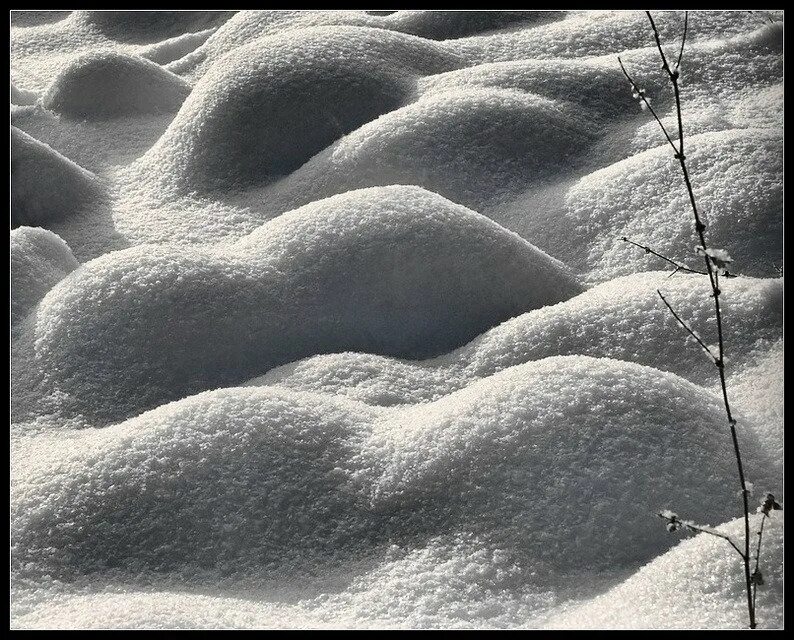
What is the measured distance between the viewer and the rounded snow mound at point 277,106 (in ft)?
8.97

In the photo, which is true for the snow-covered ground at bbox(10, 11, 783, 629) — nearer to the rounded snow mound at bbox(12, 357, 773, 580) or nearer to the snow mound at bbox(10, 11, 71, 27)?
the rounded snow mound at bbox(12, 357, 773, 580)

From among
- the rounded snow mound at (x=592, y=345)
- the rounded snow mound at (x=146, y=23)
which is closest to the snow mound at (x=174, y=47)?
the rounded snow mound at (x=146, y=23)

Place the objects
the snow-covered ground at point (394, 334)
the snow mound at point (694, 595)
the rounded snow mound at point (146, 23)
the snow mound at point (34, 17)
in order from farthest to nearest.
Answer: the snow mound at point (34, 17)
the rounded snow mound at point (146, 23)
the snow-covered ground at point (394, 334)
the snow mound at point (694, 595)

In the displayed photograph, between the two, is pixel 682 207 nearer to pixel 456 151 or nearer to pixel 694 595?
pixel 456 151

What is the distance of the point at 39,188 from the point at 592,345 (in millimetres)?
1754

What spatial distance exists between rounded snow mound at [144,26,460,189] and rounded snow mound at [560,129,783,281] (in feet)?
2.76

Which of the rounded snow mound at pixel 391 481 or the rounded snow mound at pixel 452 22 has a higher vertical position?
the rounded snow mound at pixel 452 22

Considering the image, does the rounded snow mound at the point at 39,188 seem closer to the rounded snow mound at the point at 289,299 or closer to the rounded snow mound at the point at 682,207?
the rounded snow mound at the point at 289,299

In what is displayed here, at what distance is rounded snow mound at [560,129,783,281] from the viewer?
218cm

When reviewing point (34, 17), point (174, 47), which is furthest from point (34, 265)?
point (34, 17)

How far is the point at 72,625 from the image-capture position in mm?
1258

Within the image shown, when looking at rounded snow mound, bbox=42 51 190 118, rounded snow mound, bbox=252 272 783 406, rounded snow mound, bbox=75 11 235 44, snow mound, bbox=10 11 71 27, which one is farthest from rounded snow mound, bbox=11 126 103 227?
snow mound, bbox=10 11 71 27

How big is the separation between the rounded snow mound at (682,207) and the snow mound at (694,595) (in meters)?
1.00

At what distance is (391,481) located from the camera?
1527mm
